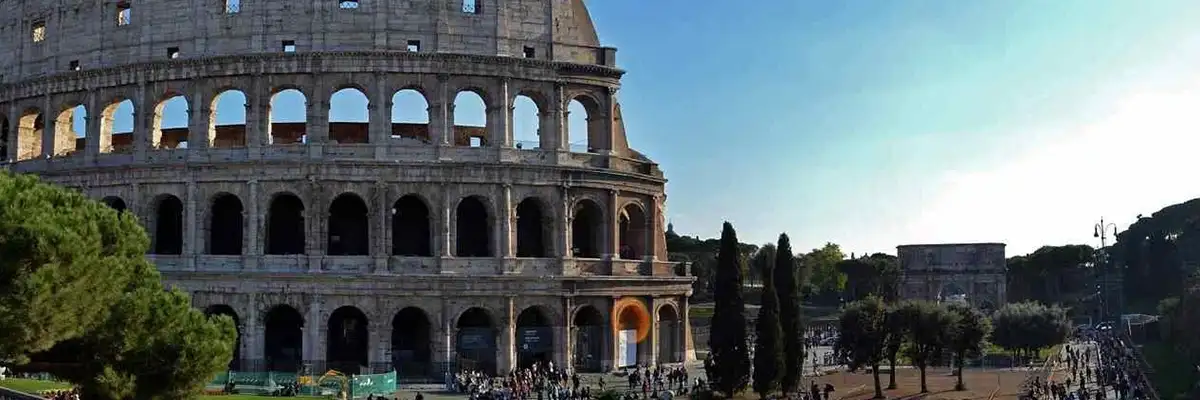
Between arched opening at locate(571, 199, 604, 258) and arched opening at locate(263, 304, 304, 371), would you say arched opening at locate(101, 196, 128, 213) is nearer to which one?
arched opening at locate(263, 304, 304, 371)

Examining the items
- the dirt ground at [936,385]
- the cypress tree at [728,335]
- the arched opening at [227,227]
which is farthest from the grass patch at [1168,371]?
the arched opening at [227,227]

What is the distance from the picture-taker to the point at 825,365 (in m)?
48.4

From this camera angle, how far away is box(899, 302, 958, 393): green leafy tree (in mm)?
38250

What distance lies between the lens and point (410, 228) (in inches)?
1511

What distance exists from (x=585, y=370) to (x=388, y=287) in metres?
7.69

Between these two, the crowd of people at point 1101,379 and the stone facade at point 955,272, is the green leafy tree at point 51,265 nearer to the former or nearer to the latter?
the crowd of people at point 1101,379

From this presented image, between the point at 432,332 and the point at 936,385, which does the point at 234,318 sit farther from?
the point at 936,385

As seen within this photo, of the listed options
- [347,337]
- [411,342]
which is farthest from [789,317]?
[347,337]

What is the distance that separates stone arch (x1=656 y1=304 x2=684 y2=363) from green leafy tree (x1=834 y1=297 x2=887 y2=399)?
591 cm

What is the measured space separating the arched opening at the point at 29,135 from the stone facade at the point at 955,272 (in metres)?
53.4

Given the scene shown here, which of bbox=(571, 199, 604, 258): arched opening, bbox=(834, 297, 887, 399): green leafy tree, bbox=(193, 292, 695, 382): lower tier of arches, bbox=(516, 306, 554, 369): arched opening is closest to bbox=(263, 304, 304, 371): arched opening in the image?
bbox=(193, 292, 695, 382): lower tier of arches

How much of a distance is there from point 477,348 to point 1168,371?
29027 millimetres

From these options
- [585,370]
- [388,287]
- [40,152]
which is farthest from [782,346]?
[40,152]

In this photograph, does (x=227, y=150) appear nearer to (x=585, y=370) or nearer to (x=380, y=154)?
(x=380, y=154)
